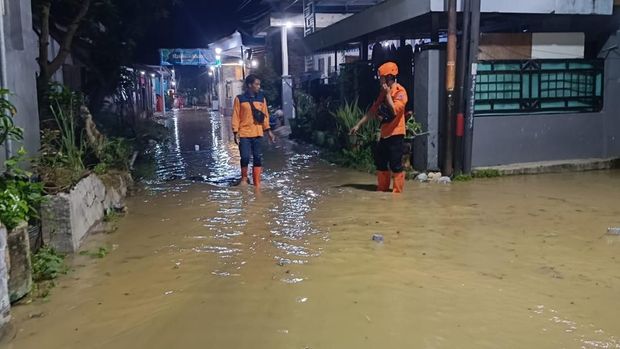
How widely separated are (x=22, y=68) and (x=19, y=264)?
2.36 metres

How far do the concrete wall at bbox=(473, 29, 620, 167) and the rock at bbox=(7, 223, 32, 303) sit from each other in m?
7.83

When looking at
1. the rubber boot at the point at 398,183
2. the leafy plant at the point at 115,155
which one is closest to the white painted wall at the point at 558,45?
the rubber boot at the point at 398,183

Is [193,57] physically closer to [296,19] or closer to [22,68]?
[296,19]

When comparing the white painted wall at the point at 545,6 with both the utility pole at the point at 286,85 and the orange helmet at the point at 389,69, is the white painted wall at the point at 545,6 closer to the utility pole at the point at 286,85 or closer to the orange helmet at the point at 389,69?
the orange helmet at the point at 389,69

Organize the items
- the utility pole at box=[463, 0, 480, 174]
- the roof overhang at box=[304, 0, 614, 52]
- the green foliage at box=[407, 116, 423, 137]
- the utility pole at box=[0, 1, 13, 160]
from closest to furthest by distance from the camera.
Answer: the utility pole at box=[0, 1, 13, 160], the utility pole at box=[463, 0, 480, 174], the roof overhang at box=[304, 0, 614, 52], the green foliage at box=[407, 116, 423, 137]

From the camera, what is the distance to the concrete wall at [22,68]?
5387 mm

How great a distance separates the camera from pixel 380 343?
11.8ft

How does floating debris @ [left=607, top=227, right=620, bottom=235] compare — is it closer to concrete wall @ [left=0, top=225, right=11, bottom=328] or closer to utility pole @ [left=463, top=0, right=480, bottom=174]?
utility pole @ [left=463, top=0, right=480, bottom=174]

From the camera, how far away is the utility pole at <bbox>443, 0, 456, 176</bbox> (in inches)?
358

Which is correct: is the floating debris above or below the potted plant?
below

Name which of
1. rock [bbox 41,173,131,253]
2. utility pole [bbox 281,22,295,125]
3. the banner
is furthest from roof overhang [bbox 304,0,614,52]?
the banner

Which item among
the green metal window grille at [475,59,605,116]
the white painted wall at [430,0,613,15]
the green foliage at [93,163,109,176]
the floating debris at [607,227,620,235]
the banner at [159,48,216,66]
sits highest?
the banner at [159,48,216,66]

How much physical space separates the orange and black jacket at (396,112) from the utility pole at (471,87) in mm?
1699

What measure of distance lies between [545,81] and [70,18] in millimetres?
9089
